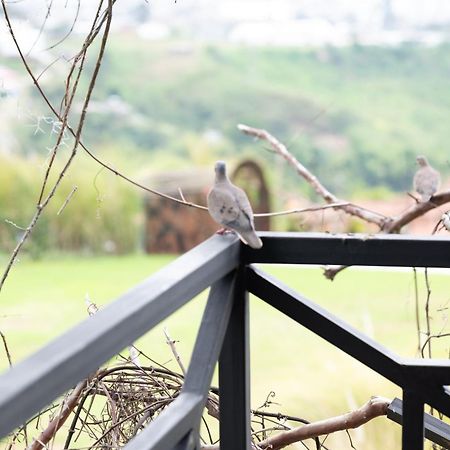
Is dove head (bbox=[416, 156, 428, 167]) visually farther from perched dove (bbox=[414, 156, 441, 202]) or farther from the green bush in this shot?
the green bush

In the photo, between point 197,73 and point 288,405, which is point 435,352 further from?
point 197,73

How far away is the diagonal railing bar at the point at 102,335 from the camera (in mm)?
565

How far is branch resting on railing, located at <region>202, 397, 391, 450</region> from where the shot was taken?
147 centimetres

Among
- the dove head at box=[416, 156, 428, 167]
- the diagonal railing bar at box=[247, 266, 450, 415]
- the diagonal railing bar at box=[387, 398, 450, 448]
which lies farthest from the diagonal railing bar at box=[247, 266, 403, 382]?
the dove head at box=[416, 156, 428, 167]

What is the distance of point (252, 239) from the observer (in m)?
→ 1.08

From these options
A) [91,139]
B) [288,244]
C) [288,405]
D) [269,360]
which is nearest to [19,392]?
[288,244]

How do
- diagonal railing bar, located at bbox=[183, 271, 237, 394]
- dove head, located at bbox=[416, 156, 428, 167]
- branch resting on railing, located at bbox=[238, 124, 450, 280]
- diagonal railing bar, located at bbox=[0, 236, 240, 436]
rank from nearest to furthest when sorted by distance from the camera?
diagonal railing bar, located at bbox=[0, 236, 240, 436] < diagonal railing bar, located at bbox=[183, 271, 237, 394] < branch resting on railing, located at bbox=[238, 124, 450, 280] < dove head, located at bbox=[416, 156, 428, 167]

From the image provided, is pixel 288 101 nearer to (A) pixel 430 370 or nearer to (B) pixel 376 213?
(B) pixel 376 213

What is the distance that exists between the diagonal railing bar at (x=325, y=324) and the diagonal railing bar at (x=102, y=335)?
8 cm

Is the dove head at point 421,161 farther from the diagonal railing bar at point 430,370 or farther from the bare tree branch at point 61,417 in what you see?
the diagonal railing bar at point 430,370

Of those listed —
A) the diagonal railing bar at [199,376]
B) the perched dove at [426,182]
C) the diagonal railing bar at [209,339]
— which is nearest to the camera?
the diagonal railing bar at [199,376]

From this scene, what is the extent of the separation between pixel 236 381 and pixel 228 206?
35 cm

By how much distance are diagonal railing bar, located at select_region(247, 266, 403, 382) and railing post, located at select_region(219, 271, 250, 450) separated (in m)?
0.03

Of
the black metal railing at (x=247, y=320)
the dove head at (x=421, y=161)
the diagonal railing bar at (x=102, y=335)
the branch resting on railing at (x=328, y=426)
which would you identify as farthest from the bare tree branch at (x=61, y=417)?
the dove head at (x=421, y=161)
